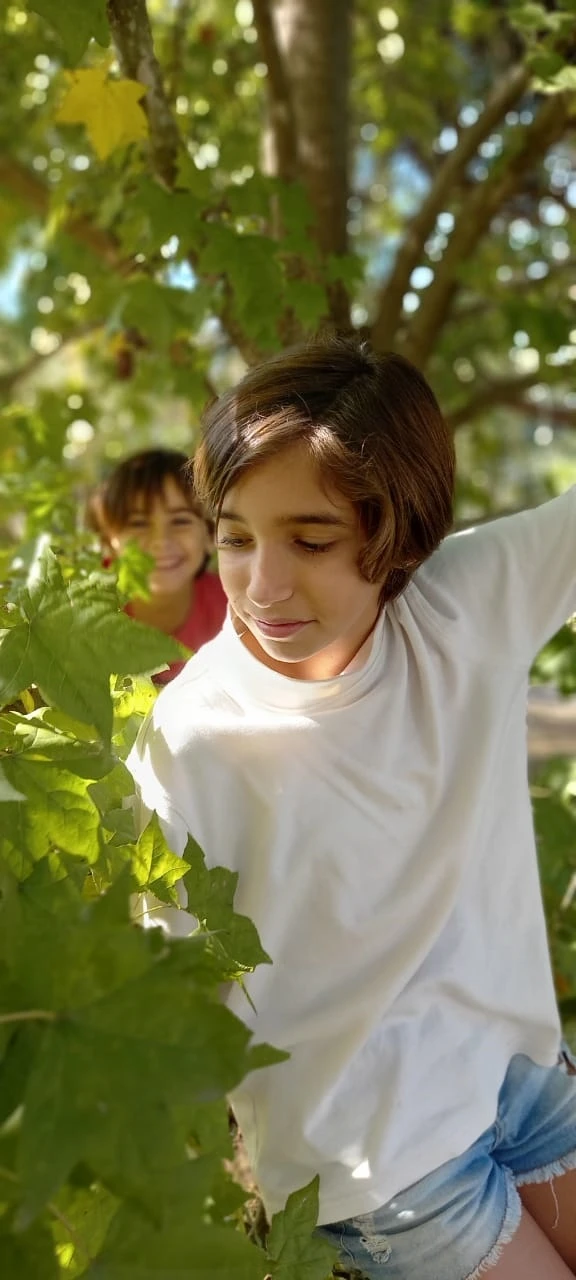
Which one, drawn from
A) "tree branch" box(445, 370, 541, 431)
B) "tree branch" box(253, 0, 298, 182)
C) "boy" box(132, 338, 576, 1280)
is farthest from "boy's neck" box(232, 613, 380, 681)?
"tree branch" box(445, 370, 541, 431)

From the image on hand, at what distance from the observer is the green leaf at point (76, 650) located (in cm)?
89

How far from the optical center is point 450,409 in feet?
12.0

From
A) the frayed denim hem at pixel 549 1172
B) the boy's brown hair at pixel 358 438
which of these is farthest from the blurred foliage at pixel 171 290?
the frayed denim hem at pixel 549 1172

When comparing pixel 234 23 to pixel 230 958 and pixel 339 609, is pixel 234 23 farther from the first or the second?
pixel 230 958

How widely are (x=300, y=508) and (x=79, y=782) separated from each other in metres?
0.33

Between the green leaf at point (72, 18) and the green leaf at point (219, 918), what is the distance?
0.90 m

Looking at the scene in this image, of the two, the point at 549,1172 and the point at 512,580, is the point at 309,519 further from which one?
the point at 549,1172

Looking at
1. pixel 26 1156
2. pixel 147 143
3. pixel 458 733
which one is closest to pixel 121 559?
pixel 147 143

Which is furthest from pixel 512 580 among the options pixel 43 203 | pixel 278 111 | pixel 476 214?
pixel 43 203

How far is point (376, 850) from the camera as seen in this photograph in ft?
3.67

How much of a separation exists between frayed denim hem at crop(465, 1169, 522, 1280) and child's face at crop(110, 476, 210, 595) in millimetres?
1406

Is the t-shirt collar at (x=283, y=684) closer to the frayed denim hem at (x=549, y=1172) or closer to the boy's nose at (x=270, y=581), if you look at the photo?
the boy's nose at (x=270, y=581)

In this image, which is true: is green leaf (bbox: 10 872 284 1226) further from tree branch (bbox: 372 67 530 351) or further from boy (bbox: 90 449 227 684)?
tree branch (bbox: 372 67 530 351)

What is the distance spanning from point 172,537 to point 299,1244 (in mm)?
1515
